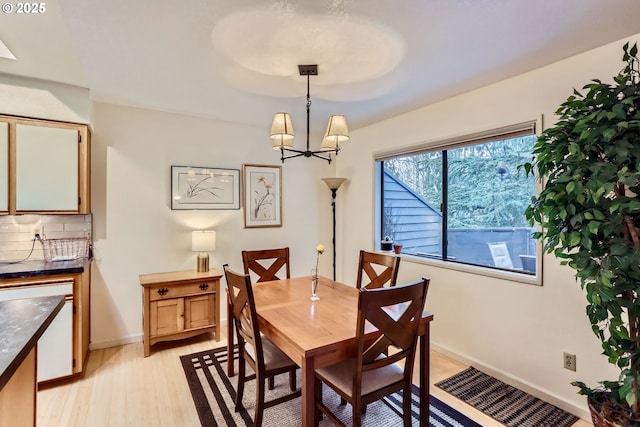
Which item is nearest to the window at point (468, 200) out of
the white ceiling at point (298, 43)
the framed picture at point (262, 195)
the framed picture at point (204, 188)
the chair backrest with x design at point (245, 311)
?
the white ceiling at point (298, 43)

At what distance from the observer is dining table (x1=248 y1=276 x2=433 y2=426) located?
151 cm

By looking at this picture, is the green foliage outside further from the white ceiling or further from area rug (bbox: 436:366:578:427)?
area rug (bbox: 436:366:578:427)

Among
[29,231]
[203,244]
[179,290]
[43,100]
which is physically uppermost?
[43,100]

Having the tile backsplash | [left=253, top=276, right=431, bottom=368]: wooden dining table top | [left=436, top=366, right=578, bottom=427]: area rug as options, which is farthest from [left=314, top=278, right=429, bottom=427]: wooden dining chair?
the tile backsplash

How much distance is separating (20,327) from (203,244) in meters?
2.20

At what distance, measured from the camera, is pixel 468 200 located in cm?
296

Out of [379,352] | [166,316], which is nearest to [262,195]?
[166,316]

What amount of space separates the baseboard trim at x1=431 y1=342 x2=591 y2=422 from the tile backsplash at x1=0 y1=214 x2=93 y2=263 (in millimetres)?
3695

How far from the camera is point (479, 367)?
2684 millimetres

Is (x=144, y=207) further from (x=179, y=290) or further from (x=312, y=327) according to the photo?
(x=312, y=327)

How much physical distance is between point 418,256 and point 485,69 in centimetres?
187

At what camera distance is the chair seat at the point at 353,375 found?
165 centimetres

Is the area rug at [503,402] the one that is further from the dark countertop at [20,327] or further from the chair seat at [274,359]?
the dark countertop at [20,327]

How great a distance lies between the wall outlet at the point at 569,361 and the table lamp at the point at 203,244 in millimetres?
3126
